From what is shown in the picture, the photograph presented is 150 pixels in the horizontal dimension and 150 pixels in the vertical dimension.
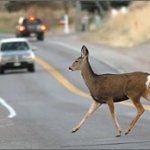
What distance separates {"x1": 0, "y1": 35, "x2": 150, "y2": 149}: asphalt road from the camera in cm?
1374

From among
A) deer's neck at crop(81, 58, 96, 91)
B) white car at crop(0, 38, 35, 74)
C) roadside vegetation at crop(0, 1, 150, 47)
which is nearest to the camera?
deer's neck at crop(81, 58, 96, 91)

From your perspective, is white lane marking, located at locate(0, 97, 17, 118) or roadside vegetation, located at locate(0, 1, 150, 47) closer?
white lane marking, located at locate(0, 97, 17, 118)

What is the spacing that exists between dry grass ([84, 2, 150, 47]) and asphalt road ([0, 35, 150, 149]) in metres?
13.3

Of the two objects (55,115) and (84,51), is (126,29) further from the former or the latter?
(84,51)

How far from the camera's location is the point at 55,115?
2056 cm

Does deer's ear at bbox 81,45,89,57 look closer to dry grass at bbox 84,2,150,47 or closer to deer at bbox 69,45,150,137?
deer at bbox 69,45,150,137

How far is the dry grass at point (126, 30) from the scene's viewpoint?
57.2 metres

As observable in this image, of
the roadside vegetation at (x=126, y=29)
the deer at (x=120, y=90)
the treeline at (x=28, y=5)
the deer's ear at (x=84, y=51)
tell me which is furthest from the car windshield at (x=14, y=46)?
the treeline at (x=28, y=5)

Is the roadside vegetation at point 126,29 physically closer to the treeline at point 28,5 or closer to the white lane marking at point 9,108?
the white lane marking at point 9,108

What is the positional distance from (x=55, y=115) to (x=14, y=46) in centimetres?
2107

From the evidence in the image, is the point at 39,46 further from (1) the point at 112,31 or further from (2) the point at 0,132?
(2) the point at 0,132

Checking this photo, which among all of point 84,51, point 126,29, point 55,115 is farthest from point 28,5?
point 84,51

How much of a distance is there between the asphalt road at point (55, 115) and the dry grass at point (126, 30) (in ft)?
43.5

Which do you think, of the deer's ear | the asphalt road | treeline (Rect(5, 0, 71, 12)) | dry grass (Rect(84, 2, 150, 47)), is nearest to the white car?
the asphalt road
